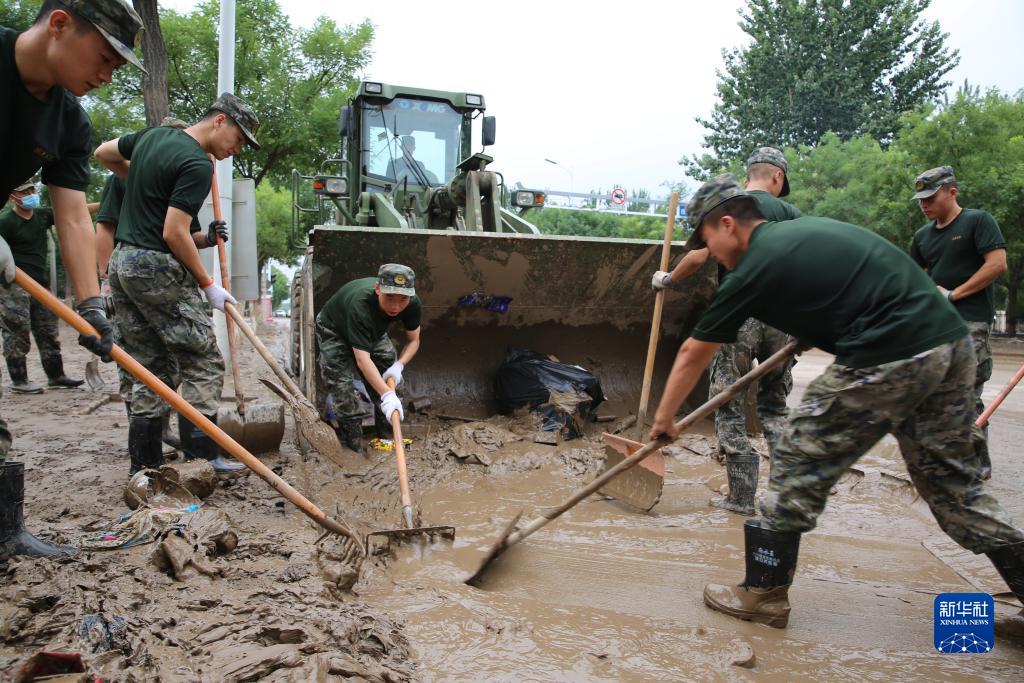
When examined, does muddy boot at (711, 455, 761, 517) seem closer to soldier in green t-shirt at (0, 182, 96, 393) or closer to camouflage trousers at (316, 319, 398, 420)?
camouflage trousers at (316, 319, 398, 420)

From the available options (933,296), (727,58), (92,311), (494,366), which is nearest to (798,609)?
(933,296)

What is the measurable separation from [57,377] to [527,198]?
190 inches

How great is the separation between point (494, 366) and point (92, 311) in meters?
3.39

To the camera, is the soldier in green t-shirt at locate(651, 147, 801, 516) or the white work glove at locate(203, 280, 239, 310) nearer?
the soldier in green t-shirt at locate(651, 147, 801, 516)

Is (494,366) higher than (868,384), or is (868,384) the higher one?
(868,384)

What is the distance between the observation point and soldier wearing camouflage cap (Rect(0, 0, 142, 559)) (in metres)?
2.11

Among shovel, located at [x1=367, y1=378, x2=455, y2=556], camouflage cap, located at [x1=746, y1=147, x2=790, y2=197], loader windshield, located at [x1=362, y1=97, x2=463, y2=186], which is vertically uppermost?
loader windshield, located at [x1=362, y1=97, x2=463, y2=186]

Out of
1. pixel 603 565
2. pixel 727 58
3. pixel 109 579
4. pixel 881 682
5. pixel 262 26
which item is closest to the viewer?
pixel 881 682

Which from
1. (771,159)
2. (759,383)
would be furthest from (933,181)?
(759,383)

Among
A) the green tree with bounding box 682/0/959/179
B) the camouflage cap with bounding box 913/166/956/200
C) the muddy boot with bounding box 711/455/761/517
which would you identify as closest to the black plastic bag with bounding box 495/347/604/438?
the muddy boot with bounding box 711/455/761/517

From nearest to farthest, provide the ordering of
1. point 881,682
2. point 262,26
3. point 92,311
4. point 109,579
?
point 881,682, point 109,579, point 92,311, point 262,26

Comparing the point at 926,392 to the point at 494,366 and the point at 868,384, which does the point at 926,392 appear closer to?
the point at 868,384

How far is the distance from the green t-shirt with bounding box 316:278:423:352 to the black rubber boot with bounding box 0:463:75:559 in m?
1.97

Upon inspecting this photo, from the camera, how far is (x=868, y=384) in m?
2.18
